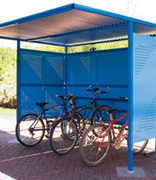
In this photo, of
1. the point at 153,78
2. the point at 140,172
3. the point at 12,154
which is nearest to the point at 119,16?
the point at 153,78

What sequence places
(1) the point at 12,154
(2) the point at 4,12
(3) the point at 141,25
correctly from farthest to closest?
(2) the point at 4,12 → (1) the point at 12,154 → (3) the point at 141,25

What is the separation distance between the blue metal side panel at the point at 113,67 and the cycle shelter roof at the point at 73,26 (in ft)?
1.36

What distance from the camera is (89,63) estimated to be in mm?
8102

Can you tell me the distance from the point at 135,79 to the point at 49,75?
11.7ft

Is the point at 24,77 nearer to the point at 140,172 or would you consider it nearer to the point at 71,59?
the point at 71,59

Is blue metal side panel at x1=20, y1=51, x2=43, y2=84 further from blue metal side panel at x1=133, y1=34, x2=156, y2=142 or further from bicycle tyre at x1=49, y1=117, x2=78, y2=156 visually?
blue metal side panel at x1=133, y1=34, x2=156, y2=142

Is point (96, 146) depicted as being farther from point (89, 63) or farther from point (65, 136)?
point (89, 63)

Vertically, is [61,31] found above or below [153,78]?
above

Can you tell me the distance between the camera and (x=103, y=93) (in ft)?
25.0

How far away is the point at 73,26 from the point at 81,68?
7.11ft

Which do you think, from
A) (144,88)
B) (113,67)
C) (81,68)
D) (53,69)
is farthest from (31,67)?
(144,88)

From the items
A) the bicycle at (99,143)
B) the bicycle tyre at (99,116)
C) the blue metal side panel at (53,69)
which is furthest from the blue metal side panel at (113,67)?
the bicycle at (99,143)

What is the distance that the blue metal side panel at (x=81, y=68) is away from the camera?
805 cm

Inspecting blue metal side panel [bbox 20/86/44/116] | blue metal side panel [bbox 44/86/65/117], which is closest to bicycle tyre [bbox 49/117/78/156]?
blue metal side panel [bbox 20/86/44/116]
